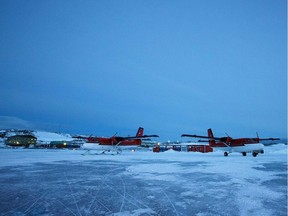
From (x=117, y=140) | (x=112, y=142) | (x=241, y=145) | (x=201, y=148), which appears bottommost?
(x=201, y=148)

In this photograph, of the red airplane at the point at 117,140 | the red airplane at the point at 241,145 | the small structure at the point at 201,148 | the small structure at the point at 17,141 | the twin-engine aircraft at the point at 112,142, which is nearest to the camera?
the red airplane at the point at 241,145

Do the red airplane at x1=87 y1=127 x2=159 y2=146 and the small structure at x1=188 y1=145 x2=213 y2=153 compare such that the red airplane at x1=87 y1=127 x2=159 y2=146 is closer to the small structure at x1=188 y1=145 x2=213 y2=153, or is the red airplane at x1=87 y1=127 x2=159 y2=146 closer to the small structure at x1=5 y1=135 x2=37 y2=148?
the small structure at x1=188 y1=145 x2=213 y2=153

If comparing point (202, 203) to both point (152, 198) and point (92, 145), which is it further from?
point (92, 145)

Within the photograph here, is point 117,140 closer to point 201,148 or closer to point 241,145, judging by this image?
point 241,145

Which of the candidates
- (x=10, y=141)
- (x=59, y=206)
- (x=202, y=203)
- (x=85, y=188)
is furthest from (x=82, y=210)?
(x=10, y=141)

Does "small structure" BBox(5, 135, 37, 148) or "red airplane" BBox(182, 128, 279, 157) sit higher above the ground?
"small structure" BBox(5, 135, 37, 148)

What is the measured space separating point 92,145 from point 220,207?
3009cm

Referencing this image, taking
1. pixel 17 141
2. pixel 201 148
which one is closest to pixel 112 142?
pixel 201 148

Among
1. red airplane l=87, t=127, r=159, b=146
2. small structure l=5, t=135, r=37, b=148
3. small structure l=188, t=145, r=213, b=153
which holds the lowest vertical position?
small structure l=188, t=145, r=213, b=153

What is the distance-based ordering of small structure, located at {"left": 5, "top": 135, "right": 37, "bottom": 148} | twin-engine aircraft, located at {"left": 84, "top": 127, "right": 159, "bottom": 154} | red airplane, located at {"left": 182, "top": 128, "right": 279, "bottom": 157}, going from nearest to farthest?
red airplane, located at {"left": 182, "top": 128, "right": 279, "bottom": 157}, twin-engine aircraft, located at {"left": 84, "top": 127, "right": 159, "bottom": 154}, small structure, located at {"left": 5, "top": 135, "right": 37, "bottom": 148}

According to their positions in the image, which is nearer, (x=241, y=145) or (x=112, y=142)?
(x=241, y=145)

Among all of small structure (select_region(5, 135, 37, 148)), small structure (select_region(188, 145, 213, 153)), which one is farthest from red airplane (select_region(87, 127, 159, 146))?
small structure (select_region(5, 135, 37, 148))

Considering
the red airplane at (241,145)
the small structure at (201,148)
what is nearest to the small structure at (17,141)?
the small structure at (201,148)

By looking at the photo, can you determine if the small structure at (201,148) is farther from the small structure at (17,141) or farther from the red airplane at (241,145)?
the small structure at (17,141)
